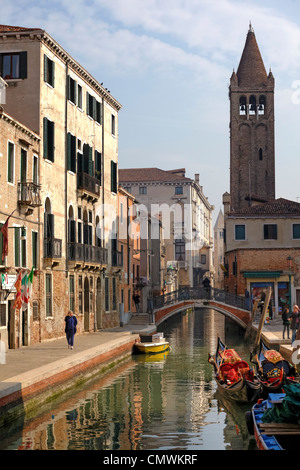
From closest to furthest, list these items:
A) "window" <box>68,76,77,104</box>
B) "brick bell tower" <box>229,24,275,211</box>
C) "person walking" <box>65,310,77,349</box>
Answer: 1. "person walking" <box>65,310,77,349</box>
2. "window" <box>68,76,77,104</box>
3. "brick bell tower" <box>229,24,275,211</box>

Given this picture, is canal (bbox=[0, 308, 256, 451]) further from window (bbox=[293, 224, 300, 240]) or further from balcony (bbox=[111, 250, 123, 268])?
window (bbox=[293, 224, 300, 240])

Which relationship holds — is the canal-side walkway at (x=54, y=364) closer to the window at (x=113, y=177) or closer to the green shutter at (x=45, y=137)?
the green shutter at (x=45, y=137)

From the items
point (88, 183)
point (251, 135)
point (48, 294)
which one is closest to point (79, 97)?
point (88, 183)

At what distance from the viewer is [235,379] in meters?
19.1

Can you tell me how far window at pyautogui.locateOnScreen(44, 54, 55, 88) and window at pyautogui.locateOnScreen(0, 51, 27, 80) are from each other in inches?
34.0

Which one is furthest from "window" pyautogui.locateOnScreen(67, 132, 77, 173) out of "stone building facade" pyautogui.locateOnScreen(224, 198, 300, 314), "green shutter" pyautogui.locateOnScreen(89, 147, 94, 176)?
"stone building facade" pyautogui.locateOnScreen(224, 198, 300, 314)

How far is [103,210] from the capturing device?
120 ft

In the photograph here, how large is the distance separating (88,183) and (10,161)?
8.93 m

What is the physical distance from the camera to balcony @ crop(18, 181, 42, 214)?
2498 cm

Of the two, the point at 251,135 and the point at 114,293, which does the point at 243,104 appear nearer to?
the point at 251,135

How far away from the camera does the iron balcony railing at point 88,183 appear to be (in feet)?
106

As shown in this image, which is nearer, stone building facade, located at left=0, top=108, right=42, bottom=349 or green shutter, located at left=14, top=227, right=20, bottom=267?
stone building facade, located at left=0, top=108, right=42, bottom=349

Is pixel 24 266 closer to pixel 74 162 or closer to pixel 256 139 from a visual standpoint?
pixel 74 162

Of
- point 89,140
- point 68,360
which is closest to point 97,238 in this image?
point 89,140
